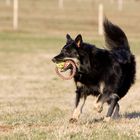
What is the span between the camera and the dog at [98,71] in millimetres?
8375

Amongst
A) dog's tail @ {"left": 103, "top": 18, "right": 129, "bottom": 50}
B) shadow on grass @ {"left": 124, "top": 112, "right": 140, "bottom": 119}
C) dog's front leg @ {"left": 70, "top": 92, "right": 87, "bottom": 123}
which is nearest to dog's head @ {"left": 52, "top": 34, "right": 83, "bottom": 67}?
dog's front leg @ {"left": 70, "top": 92, "right": 87, "bottom": 123}

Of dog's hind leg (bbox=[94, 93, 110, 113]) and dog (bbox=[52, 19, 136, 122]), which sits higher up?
dog (bbox=[52, 19, 136, 122])

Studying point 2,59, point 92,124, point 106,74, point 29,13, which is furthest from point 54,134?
point 29,13

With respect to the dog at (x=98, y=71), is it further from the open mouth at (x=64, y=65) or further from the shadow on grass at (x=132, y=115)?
the shadow on grass at (x=132, y=115)

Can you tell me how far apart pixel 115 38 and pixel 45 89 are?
5.93 m

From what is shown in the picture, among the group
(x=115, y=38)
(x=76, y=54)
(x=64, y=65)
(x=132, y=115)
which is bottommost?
(x=132, y=115)

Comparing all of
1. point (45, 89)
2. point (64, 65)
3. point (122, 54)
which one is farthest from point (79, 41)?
point (45, 89)

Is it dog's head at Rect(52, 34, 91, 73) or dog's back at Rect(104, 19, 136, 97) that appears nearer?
dog's head at Rect(52, 34, 91, 73)

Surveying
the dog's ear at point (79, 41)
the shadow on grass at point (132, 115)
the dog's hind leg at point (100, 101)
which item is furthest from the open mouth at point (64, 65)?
the shadow on grass at point (132, 115)

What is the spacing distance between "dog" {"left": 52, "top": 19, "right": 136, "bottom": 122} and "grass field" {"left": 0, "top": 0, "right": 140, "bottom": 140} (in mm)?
348

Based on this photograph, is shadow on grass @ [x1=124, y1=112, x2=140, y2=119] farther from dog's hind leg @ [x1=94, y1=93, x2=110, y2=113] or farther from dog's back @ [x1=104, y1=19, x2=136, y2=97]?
dog's hind leg @ [x1=94, y1=93, x2=110, y2=113]

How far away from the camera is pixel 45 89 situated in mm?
15438

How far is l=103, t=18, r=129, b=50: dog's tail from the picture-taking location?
9.73 m

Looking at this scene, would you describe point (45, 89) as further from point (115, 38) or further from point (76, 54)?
point (76, 54)
